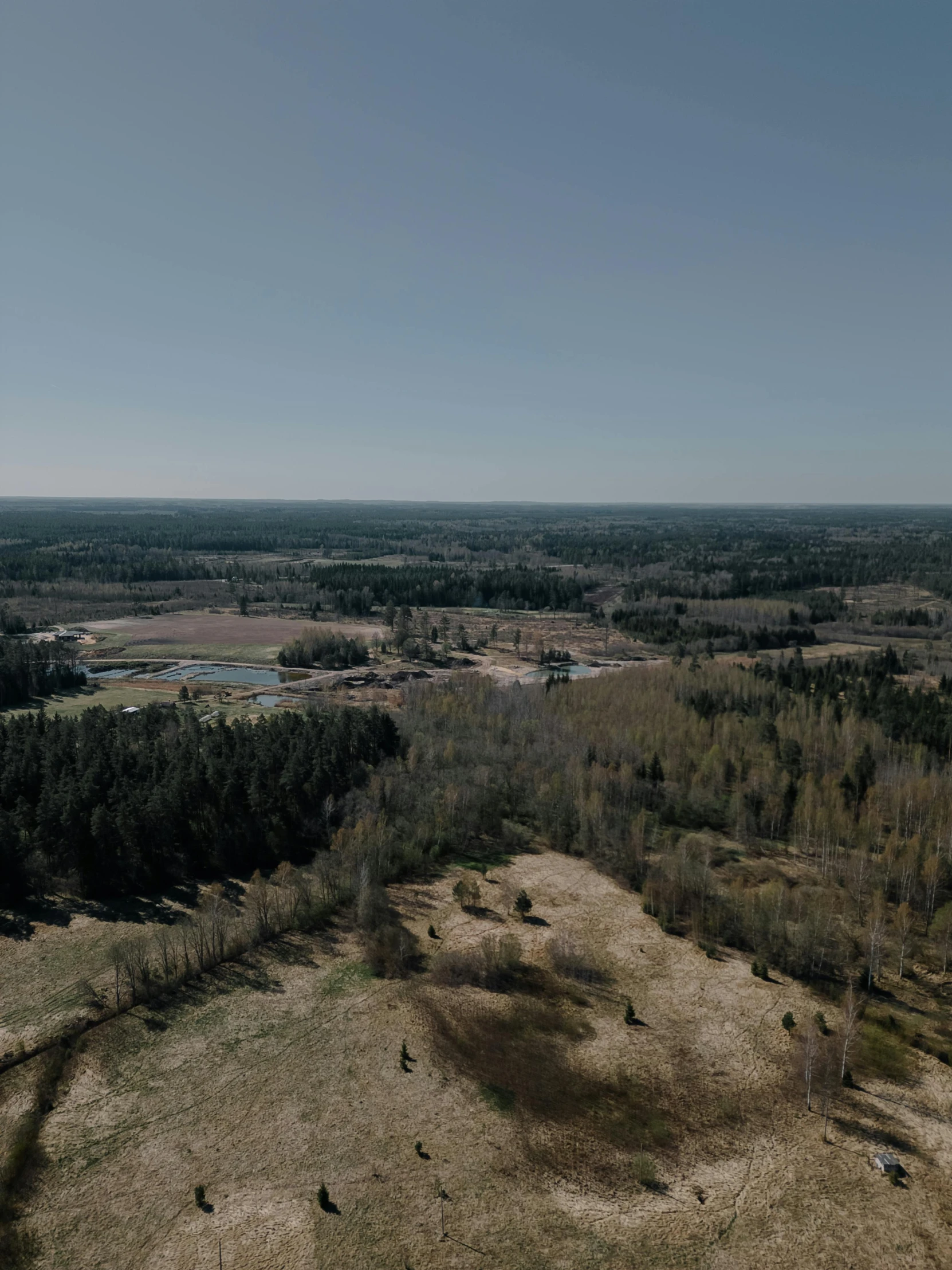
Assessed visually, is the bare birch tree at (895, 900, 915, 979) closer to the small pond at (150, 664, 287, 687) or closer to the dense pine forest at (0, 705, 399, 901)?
the dense pine forest at (0, 705, 399, 901)

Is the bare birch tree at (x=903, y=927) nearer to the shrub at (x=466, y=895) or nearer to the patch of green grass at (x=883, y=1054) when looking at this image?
the patch of green grass at (x=883, y=1054)

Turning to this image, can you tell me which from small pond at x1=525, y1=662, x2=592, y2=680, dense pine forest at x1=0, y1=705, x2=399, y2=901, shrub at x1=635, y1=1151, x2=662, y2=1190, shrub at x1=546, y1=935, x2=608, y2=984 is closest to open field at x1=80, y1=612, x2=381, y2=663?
small pond at x1=525, y1=662, x2=592, y2=680

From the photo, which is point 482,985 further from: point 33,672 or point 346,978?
point 33,672

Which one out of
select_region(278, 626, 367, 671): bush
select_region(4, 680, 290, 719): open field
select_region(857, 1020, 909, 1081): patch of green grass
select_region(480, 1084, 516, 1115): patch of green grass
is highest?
select_region(278, 626, 367, 671): bush

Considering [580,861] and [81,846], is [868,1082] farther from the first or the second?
[81,846]

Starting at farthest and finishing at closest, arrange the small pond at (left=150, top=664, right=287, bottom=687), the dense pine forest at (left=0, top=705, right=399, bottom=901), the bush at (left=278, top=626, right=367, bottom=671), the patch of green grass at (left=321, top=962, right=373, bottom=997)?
1. the bush at (left=278, top=626, right=367, bottom=671)
2. the small pond at (left=150, top=664, right=287, bottom=687)
3. the dense pine forest at (left=0, top=705, right=399, bottom=901)
4. the patch of green grass at (left=321, top=962, right=373, bottom=997)

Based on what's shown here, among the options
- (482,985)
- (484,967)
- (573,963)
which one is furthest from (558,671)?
(482,985)

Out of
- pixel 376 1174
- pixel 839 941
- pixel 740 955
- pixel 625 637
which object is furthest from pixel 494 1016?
pixel 625 637

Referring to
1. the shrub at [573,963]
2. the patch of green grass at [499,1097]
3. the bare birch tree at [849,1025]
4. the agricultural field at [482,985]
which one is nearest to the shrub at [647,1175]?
the agricultural field at [482,985]
